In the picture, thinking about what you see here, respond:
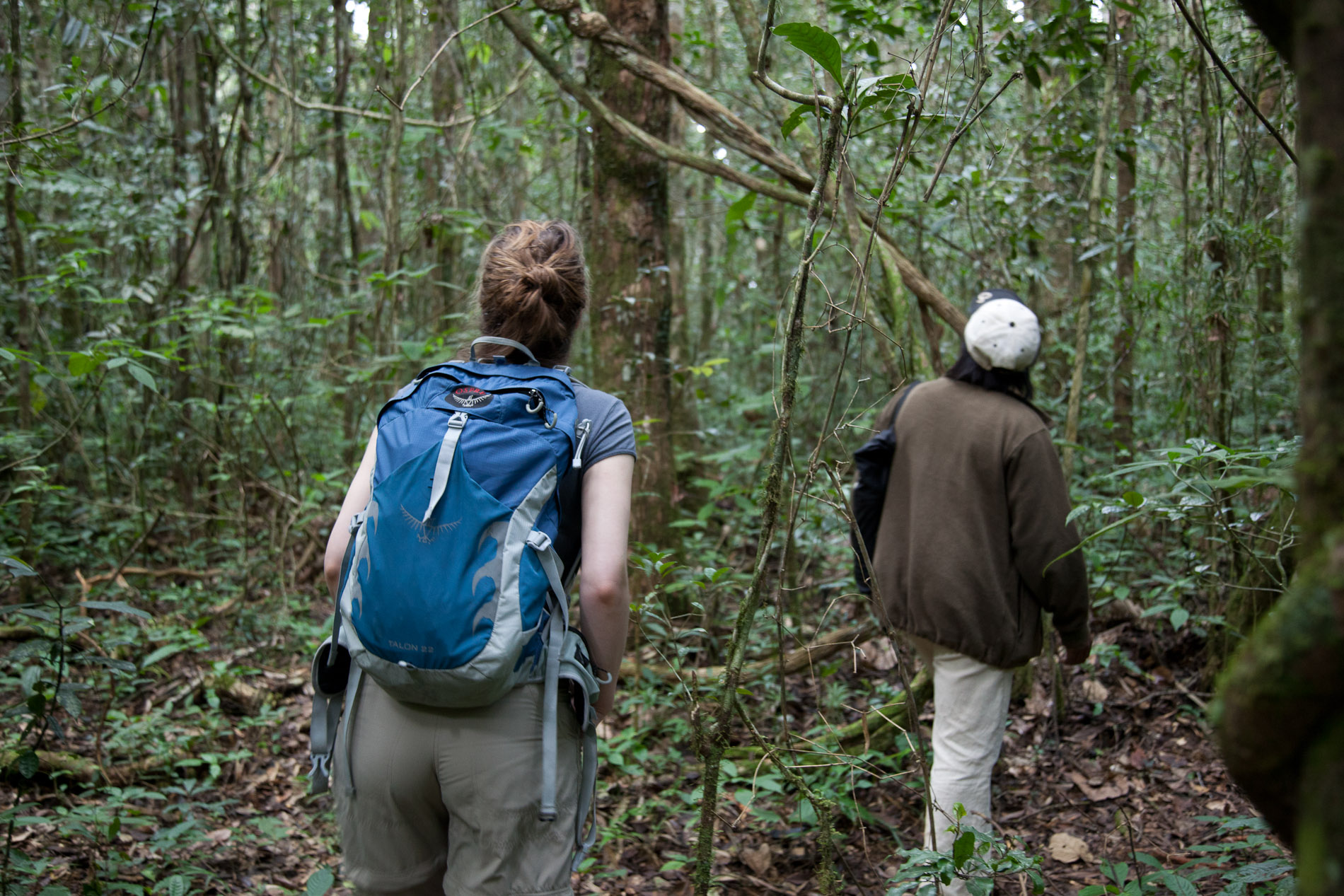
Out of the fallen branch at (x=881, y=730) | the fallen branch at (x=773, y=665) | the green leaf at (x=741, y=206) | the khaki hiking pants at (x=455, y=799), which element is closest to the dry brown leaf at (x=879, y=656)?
the fallen branch at (x=773, y=665)

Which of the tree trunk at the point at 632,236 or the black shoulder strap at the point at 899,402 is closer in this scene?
the black shoulder strap at the point at 899,402

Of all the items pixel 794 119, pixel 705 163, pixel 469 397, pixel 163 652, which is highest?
pixel 705 163

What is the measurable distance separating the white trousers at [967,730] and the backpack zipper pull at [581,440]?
1625 mm

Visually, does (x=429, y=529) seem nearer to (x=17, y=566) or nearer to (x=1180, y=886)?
(x=17, y=566)

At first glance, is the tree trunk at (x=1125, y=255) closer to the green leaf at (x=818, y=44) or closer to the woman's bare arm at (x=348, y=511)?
the green leaf at (x=818, y=44)

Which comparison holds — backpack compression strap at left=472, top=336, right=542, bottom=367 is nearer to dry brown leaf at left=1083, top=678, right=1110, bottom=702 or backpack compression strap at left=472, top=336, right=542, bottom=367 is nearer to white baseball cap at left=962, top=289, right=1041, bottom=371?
white baseball cap at left=962, top=289, right=1041, bottom=371

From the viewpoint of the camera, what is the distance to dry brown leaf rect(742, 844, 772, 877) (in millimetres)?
3064

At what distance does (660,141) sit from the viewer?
419cm

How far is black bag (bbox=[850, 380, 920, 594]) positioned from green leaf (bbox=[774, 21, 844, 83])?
146cm

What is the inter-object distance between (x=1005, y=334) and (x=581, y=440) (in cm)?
167

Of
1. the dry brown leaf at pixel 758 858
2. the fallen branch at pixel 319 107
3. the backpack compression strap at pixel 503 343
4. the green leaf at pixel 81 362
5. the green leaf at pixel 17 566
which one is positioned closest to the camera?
the backpack compression strap at pixel 503 343

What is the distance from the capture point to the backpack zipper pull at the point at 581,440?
5.83 feet

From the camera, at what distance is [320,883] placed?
2.49 meters

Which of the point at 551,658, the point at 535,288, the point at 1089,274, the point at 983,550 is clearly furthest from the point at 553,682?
the point at 1089,274
